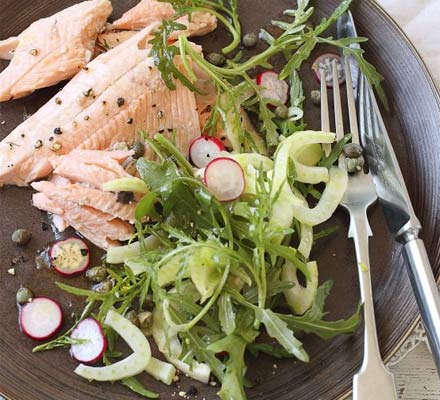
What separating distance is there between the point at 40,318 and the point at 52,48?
146cm

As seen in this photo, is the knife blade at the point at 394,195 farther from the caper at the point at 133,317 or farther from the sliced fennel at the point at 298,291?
the caper at the point at 133,317

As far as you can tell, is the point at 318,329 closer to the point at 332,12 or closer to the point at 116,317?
the point at 116,317

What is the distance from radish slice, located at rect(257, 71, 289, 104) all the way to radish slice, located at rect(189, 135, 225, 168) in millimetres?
439

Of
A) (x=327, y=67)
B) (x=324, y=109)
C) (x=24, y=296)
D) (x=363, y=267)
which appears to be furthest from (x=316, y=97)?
(x=24, y=296)

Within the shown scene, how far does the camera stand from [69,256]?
3.37 metres

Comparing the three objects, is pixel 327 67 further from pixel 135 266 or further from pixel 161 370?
pixel 161 370

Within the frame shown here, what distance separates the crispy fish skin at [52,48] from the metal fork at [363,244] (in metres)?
1.31

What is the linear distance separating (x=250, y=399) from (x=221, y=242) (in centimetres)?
72

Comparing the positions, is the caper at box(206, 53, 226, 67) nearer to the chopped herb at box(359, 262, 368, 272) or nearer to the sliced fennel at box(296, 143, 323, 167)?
the sliced fennel at box(296, 143, 323, 167)

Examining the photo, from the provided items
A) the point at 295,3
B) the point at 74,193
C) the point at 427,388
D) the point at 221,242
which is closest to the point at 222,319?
the point at 221,242

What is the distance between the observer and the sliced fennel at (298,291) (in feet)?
10.6

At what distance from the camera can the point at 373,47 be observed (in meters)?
3.94

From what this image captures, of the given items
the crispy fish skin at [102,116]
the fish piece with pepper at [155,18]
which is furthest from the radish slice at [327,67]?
the crispy fish skin at [102,116]

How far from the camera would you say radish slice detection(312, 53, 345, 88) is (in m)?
3.89
